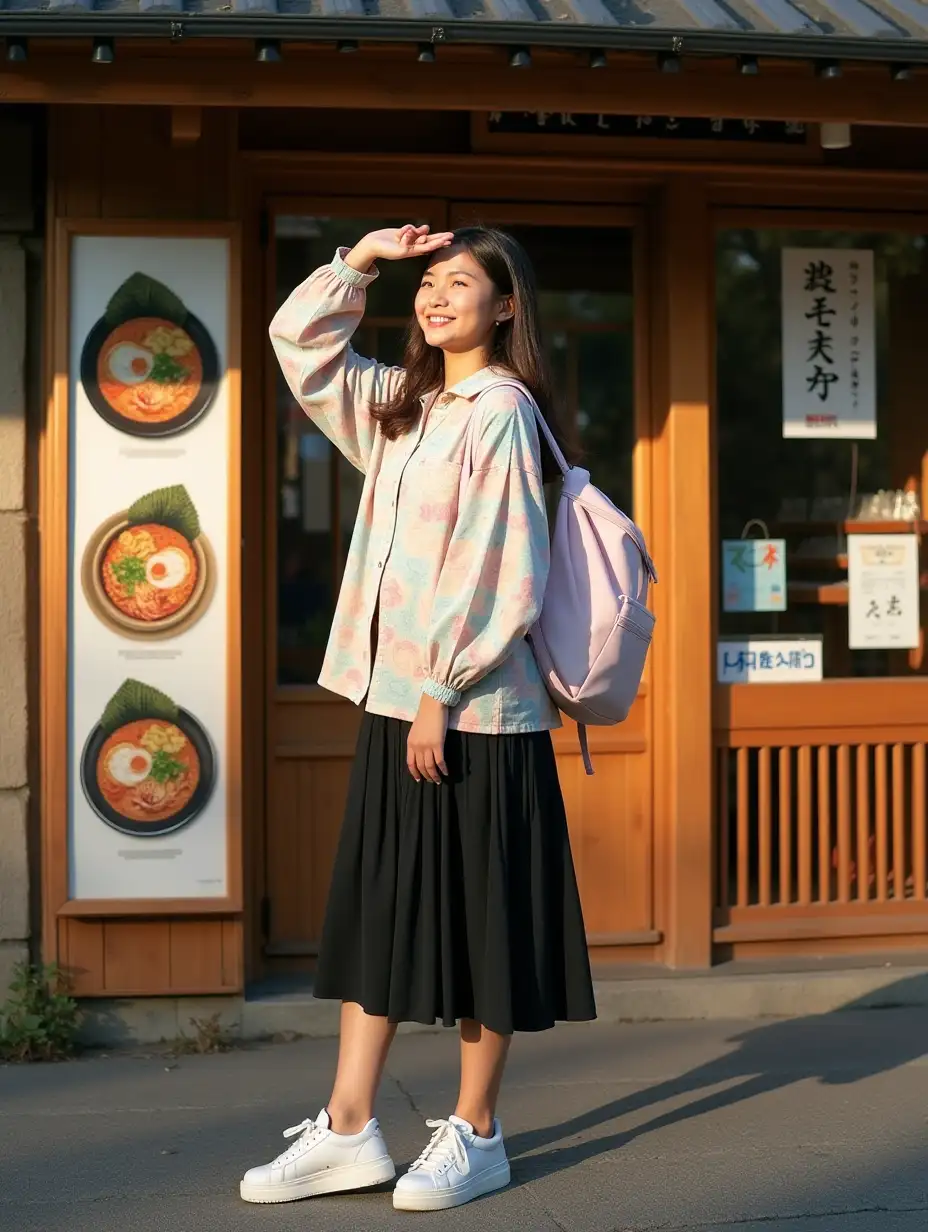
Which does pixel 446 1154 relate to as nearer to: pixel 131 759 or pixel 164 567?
pixel 131 759

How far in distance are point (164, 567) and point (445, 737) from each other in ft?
5.67

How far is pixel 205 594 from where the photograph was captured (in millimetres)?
5262

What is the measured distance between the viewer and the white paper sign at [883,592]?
609cm

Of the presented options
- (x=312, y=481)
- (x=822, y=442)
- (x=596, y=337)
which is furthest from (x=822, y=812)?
(x=312, y=481)

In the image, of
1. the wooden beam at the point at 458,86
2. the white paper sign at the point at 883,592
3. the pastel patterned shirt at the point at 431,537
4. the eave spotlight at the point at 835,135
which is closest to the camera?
the pastel patterned shirt at the point at 431,537

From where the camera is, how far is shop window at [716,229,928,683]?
5961 millimetres

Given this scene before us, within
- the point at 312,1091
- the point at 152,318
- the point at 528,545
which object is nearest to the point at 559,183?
the point at 152,318

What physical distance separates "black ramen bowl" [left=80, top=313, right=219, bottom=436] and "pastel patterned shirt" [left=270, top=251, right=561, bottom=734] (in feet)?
4.13

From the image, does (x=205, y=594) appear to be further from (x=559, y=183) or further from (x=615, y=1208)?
(x=615, y=1208)

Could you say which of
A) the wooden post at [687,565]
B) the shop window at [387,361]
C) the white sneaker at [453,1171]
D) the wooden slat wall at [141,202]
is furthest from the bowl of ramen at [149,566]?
the white sneaker at [453,1171]

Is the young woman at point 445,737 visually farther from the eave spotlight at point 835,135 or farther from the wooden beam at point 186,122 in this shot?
the eave spotlight at point 835,135

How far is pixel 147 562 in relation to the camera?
5234 millimetres

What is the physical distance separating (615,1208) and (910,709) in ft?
8.75

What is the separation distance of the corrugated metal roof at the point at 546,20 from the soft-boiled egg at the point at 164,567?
5.14ft
